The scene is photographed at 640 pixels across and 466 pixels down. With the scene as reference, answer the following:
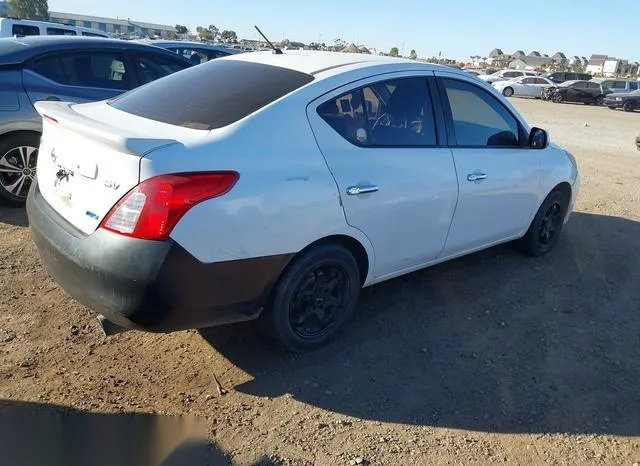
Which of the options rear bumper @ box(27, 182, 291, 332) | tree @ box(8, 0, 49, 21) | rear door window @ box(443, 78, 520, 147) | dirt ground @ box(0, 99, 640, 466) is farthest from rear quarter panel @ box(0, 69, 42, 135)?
tree @ box(8, 0, 49, 21)

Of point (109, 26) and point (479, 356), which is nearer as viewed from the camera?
point (479, 356)

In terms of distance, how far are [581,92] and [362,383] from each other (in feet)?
115

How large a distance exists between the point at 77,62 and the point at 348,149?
4087mm

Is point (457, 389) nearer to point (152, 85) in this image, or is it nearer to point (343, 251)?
point (343, 251)

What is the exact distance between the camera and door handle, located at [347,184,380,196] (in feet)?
10.6

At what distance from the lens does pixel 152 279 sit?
259 cm

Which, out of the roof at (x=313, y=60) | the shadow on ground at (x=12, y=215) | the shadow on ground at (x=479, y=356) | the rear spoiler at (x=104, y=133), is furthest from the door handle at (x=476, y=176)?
the shadow on ground at (x=12, y=215)

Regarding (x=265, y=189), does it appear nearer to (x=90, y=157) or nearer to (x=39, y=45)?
(x=90, y=157)

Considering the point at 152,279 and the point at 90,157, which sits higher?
the point at 90,157

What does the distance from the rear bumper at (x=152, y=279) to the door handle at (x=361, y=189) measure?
56 centimetres

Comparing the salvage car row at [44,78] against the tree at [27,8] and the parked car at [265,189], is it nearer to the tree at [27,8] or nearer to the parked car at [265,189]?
the parked car at [265,189]

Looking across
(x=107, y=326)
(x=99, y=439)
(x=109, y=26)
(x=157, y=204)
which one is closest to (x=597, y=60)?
(x=109, y=26)

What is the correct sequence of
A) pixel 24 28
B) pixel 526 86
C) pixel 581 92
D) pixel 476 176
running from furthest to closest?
pixel 526 86, pixel 581 92, pixel 24 28, pixel 476 176

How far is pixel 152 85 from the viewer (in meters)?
3.80
